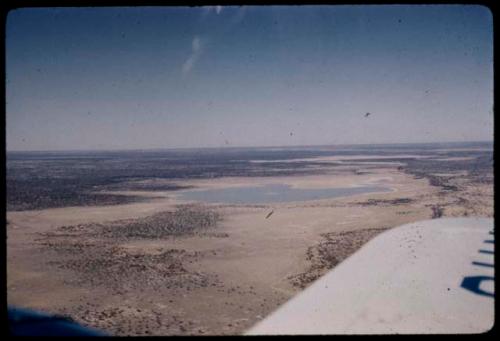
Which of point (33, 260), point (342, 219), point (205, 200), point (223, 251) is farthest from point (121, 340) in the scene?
point (205, 200)

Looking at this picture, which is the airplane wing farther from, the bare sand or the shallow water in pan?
the shallow water in pan

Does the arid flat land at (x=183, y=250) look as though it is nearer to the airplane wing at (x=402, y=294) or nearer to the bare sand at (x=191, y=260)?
the bare sand at (x=191, y=260)

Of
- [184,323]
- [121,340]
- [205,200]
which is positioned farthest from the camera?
[205,200]

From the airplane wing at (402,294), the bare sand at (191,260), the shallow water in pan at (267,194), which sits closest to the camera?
the airplane wing at (402,294)

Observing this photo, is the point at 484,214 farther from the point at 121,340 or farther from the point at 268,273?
the point at 121,340

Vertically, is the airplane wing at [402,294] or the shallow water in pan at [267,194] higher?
the airplane wing at [402,294]

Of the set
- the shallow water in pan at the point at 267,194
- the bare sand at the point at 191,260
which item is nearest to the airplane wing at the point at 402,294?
the bare sand at the point at 191,260

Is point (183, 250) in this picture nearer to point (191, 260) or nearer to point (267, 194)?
point (191, 260)
